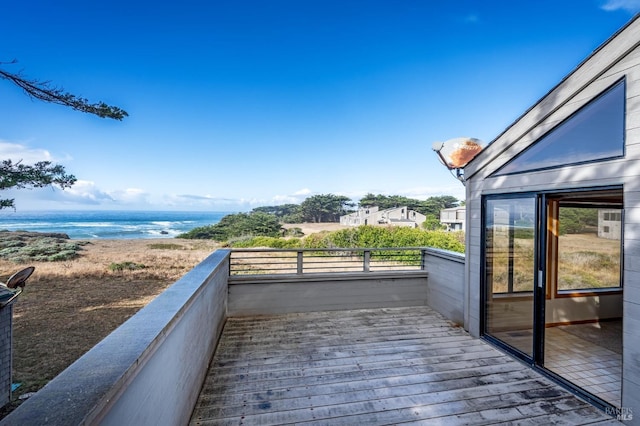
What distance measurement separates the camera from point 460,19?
678 cm

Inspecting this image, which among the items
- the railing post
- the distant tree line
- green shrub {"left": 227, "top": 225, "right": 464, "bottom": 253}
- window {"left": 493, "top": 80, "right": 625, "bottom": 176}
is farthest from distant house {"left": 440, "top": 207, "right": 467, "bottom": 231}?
window {"left": 493, "top": 80, "right": 625, "bottom": 176}

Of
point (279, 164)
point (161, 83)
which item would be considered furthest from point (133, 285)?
point (279, 164)

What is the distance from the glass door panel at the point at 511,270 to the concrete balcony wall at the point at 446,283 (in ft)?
1.75

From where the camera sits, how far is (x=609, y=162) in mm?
2152

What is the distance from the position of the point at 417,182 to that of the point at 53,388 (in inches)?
908

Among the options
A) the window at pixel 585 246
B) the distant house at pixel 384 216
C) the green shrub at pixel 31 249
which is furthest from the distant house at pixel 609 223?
the green shrub at pixel 31 249

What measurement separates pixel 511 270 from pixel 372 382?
1.96 meters

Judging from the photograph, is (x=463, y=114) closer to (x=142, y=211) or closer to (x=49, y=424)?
(x=49, y=424)

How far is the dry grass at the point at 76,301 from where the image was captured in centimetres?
397

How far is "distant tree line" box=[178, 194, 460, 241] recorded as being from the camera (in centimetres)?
1997

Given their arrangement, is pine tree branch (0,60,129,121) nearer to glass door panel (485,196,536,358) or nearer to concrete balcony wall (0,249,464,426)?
concrete balcony wall (0,249,464,426)

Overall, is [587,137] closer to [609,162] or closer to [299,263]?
[609,162]

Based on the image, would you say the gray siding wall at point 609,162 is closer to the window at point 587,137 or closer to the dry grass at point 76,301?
the window at point 587,137

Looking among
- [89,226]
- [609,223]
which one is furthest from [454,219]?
[89,226]
